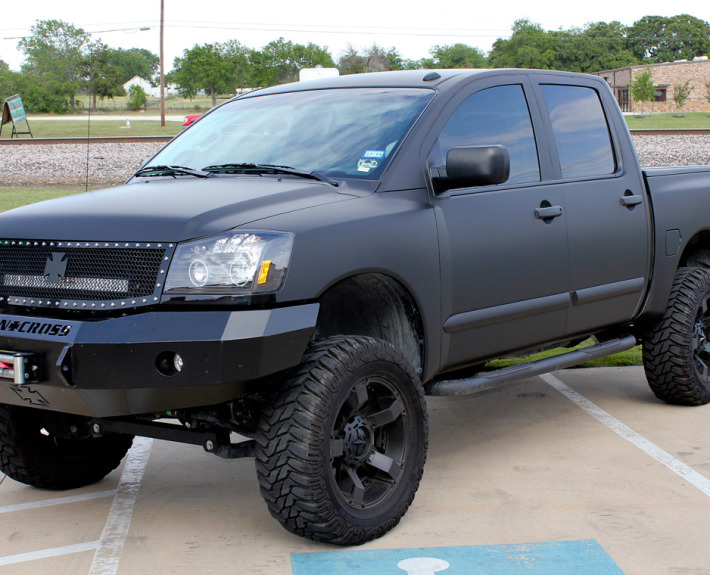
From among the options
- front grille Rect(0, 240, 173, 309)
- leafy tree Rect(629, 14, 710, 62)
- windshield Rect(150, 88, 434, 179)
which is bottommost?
front grille Rect(0, 240, 173, 309)

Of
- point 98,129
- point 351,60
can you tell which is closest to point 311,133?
point 98,129

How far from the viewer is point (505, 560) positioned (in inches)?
137

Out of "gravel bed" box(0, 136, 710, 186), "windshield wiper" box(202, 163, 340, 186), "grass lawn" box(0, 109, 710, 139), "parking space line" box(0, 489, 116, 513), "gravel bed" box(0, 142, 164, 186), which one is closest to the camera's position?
"windshield wiper" box(202, 163, 340, 186)

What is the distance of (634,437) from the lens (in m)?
5.10

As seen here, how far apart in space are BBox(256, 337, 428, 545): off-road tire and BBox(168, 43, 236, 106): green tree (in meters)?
61.3

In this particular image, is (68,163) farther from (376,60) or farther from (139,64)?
(139,64)

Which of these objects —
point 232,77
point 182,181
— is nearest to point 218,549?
point 182,181

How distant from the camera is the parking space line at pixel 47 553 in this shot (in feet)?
11.8

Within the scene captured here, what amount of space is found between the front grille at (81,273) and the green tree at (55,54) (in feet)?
150

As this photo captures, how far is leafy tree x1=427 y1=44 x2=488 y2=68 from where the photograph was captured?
117375 mm

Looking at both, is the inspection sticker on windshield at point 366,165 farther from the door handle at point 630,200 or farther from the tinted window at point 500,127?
the door handle at point 630,200

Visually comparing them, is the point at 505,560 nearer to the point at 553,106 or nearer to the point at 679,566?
the point at 679,566

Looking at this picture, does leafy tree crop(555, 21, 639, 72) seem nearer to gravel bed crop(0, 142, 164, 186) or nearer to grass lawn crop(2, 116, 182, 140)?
grass lawn crop(2, 116, 182, 140)

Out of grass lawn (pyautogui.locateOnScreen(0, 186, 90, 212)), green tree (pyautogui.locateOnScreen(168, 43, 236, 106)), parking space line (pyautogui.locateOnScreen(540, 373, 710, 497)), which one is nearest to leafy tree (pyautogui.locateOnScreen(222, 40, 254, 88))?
green tree (pyautogui.locateOnScreen(168, 43, 236, 106))
